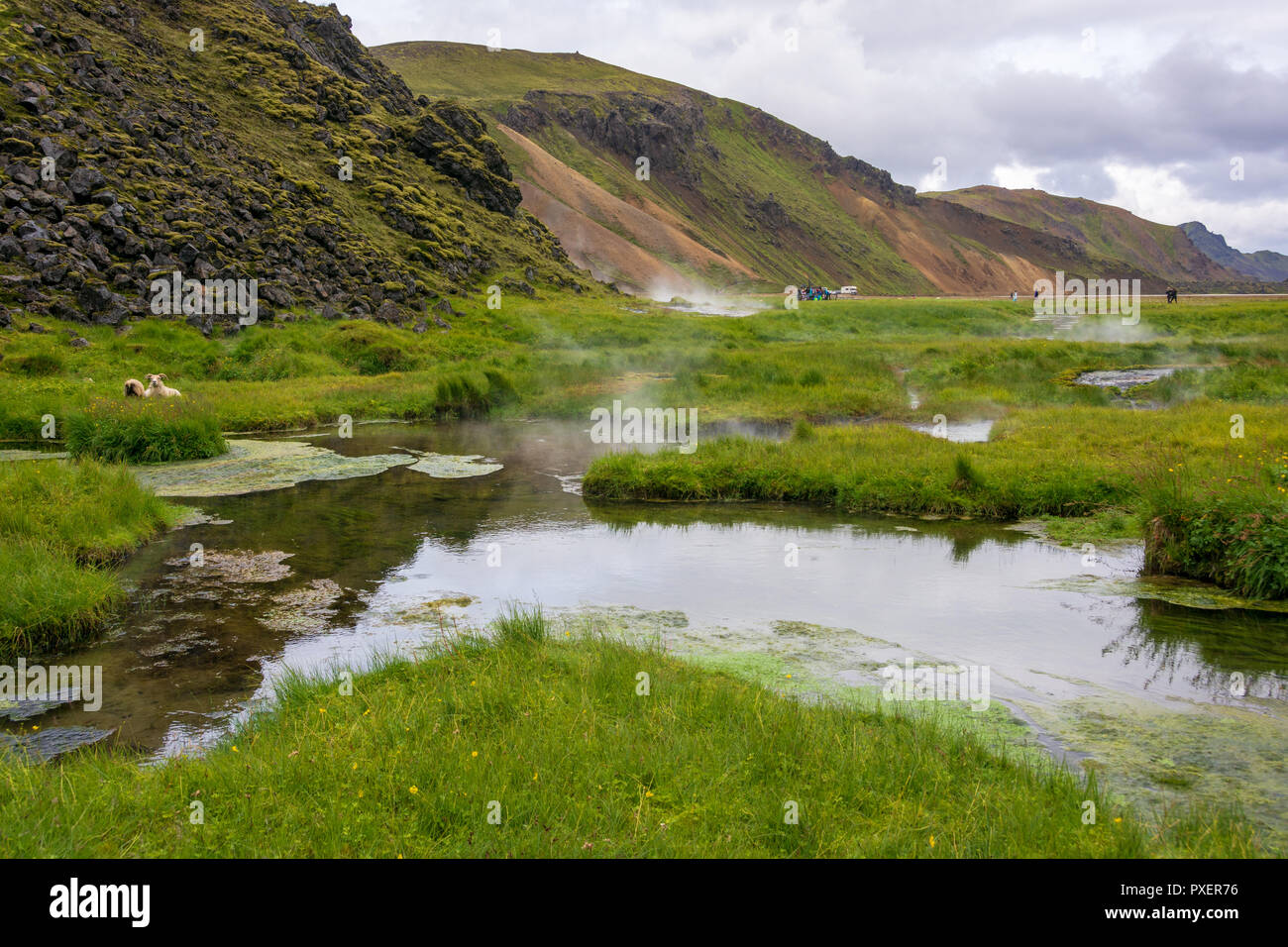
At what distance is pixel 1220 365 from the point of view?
34969 mm

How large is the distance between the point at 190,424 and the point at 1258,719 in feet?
72.6

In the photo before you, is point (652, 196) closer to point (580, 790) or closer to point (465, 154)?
point (465, 154)

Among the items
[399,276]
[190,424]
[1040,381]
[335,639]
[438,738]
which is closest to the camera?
[438,738]

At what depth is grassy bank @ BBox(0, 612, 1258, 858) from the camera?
5238 mm

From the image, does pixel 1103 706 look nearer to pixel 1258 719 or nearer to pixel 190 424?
pixel 1258 719
